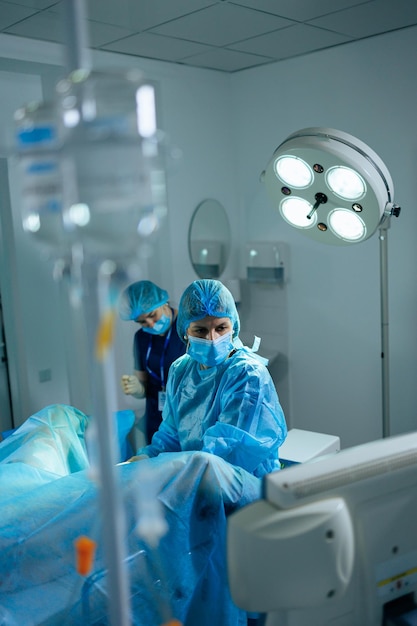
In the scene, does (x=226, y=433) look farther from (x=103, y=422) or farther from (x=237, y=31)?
(x=237, y=31)

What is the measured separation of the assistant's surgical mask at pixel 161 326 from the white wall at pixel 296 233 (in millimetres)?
525

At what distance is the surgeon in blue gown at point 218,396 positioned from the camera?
1880mm

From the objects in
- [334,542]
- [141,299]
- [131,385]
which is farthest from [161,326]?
[334,542]

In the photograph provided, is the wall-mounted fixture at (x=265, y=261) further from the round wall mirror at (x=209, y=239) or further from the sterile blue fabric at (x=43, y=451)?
the sterile blue fabric at (x=43, y=451)

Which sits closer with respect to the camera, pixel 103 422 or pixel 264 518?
pixel 103 422

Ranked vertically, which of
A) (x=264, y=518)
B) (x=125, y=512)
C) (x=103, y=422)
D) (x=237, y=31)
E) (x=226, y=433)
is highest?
(x=237, y=31)

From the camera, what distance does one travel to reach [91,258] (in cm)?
80

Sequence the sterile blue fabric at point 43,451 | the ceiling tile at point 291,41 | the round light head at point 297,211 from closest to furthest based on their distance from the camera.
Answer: the sterile blue fabric at point 43,451
the round light head at point 297,211
the ceiling tile at point 291,41

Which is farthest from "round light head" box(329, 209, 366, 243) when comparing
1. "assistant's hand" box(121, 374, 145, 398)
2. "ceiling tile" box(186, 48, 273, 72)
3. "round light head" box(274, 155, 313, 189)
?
"ceiling tile" box(186, 48, 273, 72)

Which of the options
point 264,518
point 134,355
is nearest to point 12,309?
point 134,355

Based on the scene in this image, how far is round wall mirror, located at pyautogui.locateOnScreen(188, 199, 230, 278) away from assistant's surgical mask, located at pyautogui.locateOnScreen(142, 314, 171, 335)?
0.87 m

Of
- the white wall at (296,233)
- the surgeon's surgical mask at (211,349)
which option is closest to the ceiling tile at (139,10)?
the white wall at (296,233)

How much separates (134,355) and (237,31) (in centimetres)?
158

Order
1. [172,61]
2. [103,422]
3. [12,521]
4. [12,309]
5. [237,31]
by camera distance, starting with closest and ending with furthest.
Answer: [103,422], [12,521], [237,31], [12,309], [172,61]
